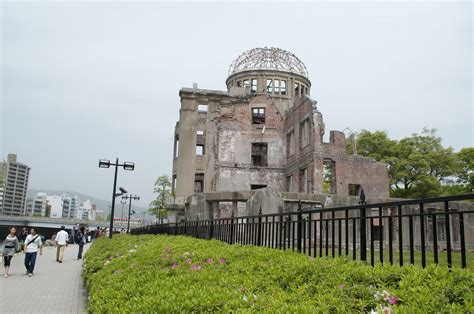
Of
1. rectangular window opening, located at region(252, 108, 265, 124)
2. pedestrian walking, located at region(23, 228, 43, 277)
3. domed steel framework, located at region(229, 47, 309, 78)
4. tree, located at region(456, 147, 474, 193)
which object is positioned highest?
domed steel framework, located at region(229, 47, 309, 78)

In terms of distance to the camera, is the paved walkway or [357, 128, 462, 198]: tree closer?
the paved walkway

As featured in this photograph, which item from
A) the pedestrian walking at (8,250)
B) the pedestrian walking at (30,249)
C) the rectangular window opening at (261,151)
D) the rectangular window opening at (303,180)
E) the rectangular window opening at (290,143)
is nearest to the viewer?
the pedestrian walking at (8,250)

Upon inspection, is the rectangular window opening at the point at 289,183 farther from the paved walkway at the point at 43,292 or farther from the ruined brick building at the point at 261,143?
the paved walkway at the point at 43,292

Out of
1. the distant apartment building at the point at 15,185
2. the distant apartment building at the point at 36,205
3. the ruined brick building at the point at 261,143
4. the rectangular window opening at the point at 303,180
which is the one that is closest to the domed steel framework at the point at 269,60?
the ruined brick building at the point at 261,143

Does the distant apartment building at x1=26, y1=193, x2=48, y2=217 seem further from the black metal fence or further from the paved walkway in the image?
the paved walkway

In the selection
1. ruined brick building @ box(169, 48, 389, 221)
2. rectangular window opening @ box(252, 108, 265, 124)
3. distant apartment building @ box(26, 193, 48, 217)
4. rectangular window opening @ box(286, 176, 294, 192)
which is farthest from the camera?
distant apartment building @ box(26, 193, 48, 217)

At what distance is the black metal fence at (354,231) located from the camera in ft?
13.1

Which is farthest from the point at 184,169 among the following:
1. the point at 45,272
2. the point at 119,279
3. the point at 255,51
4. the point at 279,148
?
the point at 119,279

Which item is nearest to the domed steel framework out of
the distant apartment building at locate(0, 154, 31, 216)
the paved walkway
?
the paved walkway

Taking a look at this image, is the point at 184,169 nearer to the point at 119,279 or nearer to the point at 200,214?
the point at 200,214

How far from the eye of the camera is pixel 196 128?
3694 centimetres

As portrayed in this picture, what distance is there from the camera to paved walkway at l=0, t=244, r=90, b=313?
8.76 m

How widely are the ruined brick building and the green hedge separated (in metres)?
20.9

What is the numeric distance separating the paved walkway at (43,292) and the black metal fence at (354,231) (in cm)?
419
